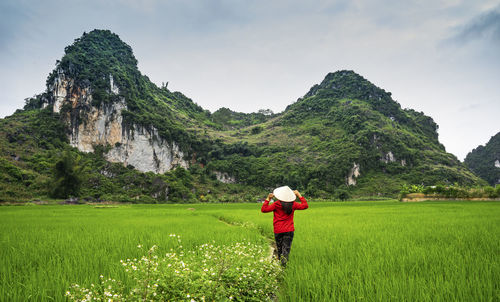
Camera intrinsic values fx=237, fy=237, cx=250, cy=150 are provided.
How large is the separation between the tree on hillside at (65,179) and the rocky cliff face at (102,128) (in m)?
27.8

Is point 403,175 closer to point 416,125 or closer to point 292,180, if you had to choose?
point 292,180

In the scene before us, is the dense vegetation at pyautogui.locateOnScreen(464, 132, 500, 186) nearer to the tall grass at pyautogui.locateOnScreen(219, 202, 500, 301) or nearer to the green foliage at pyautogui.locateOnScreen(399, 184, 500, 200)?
the green foliage at pyautogui.locateOnScreen(399, 184, 500, 200)

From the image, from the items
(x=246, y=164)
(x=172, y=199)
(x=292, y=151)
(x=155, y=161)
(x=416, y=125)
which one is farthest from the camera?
(x=416, y=125)

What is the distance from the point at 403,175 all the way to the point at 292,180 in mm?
36382

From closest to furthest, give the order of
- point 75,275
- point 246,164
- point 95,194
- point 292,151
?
point 75,275 → point 95,194 → point 246,164 → point 292,151

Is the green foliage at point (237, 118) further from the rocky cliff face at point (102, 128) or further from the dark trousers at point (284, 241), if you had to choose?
the dark trousers at point (284, 241)

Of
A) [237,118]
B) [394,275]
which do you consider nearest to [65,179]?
[394,275]

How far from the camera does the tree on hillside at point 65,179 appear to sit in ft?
124

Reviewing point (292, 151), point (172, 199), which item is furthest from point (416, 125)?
point (172, 199)

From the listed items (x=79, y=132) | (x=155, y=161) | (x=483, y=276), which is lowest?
(x=483, y=276)

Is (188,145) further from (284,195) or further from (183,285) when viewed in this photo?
(183,285)

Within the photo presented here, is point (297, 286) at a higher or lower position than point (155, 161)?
lower

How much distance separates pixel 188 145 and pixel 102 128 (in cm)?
2665

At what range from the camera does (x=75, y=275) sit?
3.51 meters
